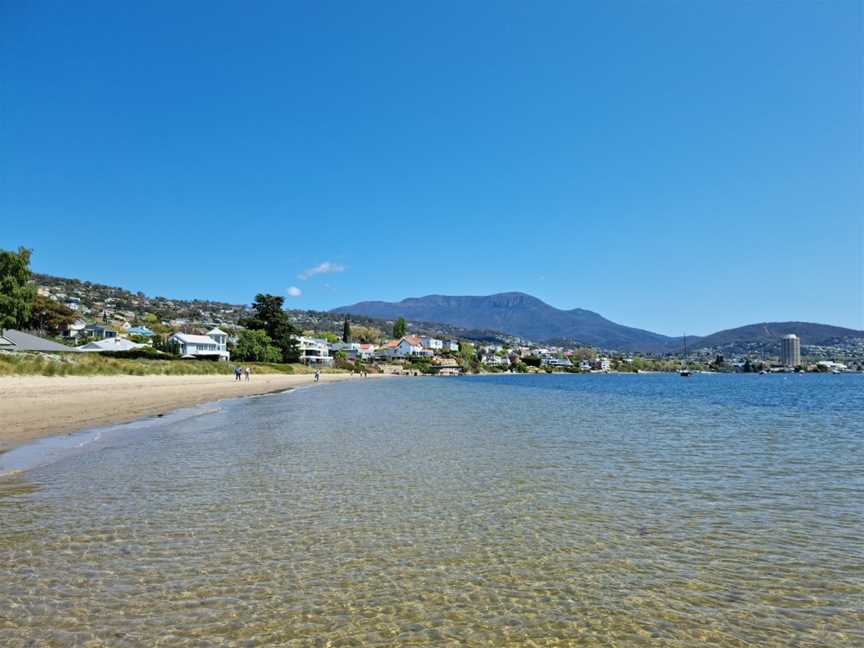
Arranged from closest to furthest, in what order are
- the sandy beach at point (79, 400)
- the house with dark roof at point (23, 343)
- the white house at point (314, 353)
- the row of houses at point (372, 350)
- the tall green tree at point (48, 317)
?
1. the sandy beach at point (79, 400)
2. the house with dark roof at point (23, 343)
3. the tall green tree at point (48, 317)
4. the white house at point (314, 353)
5. the row of houses at point (372, 350)

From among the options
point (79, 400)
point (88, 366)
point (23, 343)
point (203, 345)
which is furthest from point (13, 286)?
point (203, 345)

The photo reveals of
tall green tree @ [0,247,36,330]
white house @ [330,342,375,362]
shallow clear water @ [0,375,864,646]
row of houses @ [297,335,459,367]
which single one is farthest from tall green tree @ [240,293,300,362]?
shallow clear water @ [0,375,864,646]

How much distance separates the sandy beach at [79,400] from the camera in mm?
20281

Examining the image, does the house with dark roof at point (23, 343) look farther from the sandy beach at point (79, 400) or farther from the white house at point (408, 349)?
the white house at point (408, 349)

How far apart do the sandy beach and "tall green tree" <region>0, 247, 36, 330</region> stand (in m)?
16.5

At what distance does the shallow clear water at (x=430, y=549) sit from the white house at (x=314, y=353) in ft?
338

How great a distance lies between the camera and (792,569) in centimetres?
709

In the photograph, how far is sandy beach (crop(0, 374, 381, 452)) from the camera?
20.3 m

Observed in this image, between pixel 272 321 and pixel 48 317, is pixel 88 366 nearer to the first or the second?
pixel 272 321

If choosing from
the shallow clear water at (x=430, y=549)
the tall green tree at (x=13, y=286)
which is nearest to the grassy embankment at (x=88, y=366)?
the tall green tree at (x=13, y=286)

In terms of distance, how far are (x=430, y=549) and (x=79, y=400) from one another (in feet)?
94.4

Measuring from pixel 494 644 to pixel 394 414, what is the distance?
2504cm

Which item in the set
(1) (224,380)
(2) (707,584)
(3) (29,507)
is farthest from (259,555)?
(1) (224,380)

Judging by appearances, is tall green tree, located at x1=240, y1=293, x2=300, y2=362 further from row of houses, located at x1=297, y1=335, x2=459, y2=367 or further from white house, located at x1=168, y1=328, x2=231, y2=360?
row of houses, located at x1=297, y1=335, x2=459, y2=367
